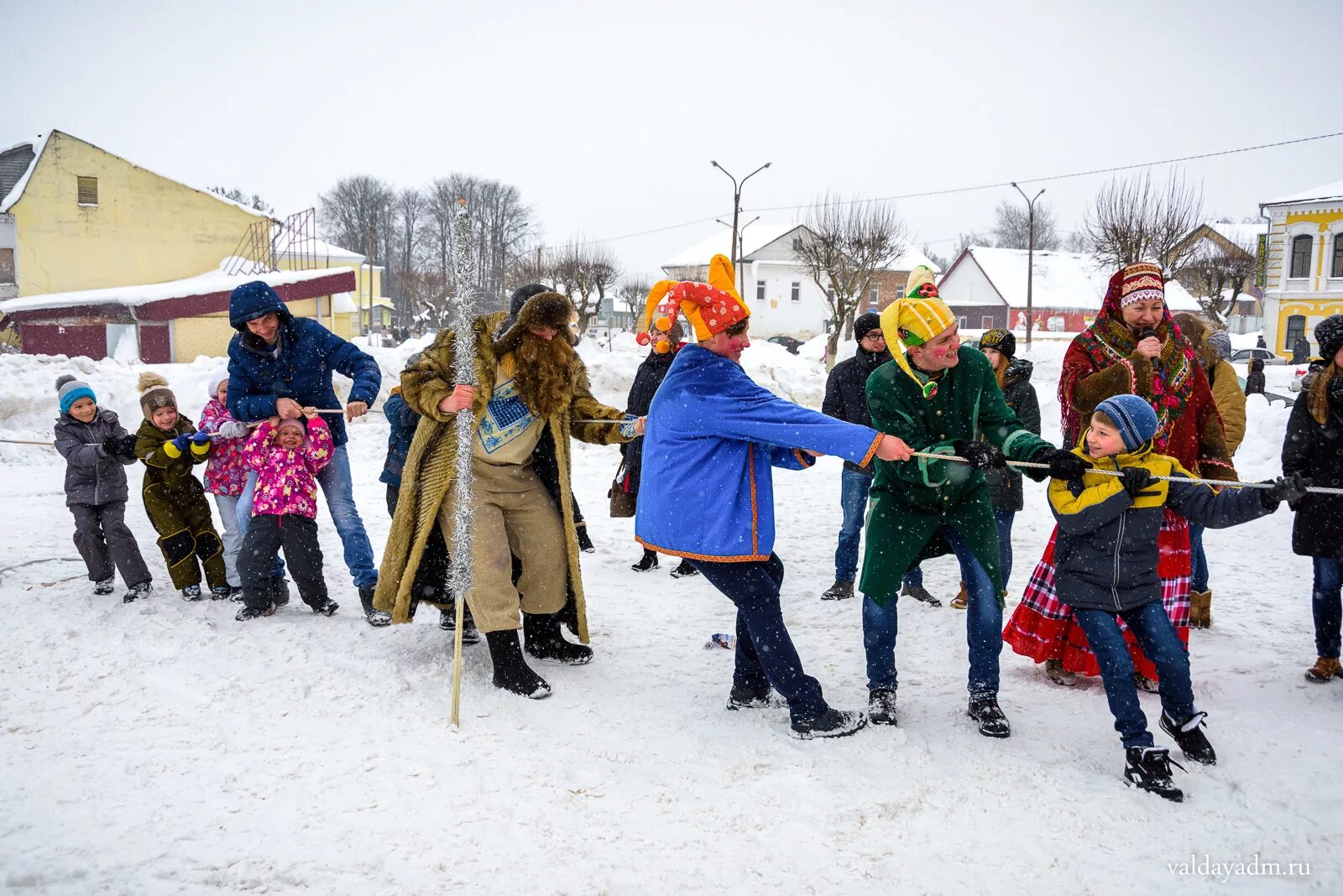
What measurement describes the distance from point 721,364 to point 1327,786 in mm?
2757

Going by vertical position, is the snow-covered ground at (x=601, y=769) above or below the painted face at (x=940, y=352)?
below

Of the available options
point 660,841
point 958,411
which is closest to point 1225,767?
point 958,411

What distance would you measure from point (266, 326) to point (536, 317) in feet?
6.52

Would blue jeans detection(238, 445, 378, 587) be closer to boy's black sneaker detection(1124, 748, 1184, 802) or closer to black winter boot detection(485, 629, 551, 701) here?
black winter boot detection(485, 629, 551, 701)

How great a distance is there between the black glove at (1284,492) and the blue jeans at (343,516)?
464 centimetres

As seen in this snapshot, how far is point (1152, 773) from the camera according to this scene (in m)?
3.30

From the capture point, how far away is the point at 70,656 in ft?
15.2

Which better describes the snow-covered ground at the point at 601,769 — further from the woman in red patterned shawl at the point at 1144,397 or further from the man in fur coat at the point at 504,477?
the man in fur coat at the point at 504,477

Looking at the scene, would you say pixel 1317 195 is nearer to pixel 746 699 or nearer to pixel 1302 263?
pixel 1302 263

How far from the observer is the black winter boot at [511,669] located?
430 cm

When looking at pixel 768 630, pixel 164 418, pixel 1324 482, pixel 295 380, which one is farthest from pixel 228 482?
pixel 1324 482

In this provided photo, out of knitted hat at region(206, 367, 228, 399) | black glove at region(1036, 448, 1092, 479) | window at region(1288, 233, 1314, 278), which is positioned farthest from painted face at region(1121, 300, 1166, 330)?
window at region(1288, 233, 1314, 278)

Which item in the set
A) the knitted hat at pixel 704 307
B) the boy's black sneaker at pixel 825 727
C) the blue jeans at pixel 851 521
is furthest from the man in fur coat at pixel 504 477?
the blue jeans at pixel 851 521

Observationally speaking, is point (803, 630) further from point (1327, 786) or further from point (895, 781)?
point (1327, 786)
